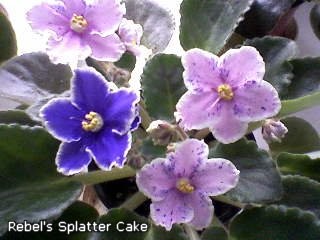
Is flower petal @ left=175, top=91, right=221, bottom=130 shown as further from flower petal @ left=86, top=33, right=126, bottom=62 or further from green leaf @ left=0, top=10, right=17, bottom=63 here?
green leaf @ left=0, top=10, right=17, bottom=63

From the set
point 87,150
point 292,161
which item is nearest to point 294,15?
point 292,161

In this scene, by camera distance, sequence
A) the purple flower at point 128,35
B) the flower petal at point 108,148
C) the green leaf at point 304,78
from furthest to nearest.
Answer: the green leaf at point 304,78 → the purple flower at point 128,35 → the flower petal at point 108,148

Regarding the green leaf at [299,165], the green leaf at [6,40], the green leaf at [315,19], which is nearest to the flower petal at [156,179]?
the green leaf at [299,165]

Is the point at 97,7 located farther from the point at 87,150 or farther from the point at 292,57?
the point at 292,57

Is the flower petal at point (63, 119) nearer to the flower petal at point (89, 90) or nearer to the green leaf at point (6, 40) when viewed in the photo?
the flower petal at point (89, 90)

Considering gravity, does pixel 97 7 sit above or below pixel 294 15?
above

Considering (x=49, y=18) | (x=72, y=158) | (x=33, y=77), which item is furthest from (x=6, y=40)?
(x=72, y=158)
